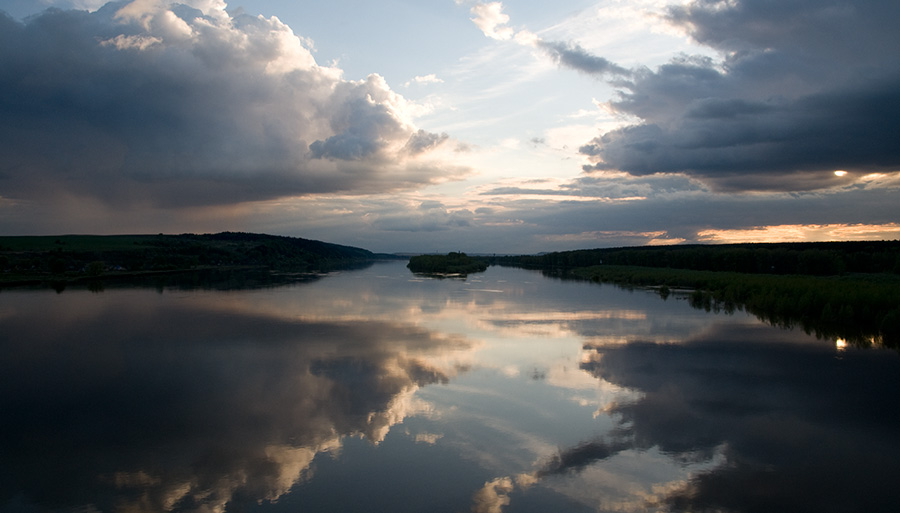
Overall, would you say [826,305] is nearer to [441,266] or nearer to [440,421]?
[440,421]

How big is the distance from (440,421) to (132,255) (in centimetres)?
6803

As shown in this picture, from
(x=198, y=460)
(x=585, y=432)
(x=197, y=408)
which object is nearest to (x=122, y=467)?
(x=198, y=460)

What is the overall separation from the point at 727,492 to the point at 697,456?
99 cm

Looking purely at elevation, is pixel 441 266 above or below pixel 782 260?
below

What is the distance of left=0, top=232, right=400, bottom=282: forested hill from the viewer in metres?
43.7

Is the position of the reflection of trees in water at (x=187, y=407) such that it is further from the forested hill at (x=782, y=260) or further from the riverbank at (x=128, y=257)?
the forested hill at (x=782, y=260)

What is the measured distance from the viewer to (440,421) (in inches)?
314

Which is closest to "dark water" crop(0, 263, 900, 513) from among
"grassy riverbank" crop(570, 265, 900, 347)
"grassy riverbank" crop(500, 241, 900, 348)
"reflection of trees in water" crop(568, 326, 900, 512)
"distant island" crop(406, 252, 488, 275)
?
"reflection of trees in water" crop(568, 326, 900, 512)

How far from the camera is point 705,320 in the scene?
20.1 metres

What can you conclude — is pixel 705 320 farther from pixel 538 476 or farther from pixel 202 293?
pixel 202 293

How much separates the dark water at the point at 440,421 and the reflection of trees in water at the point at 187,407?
4 centimetres

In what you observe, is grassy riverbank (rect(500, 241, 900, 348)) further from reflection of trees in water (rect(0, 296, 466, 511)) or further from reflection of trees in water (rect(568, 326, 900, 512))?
reflection of trees in water (rect(0, 296, 466, 511))

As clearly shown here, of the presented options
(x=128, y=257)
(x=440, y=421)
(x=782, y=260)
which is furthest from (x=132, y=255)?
(x=782, y=260)

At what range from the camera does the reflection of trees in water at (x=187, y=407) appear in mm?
5828
